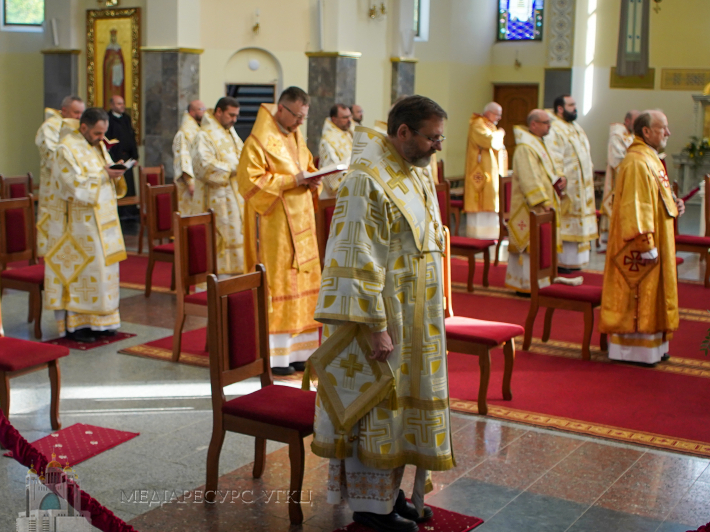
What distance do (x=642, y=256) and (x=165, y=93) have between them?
26.5 ft

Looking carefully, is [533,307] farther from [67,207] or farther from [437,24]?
[437,24]

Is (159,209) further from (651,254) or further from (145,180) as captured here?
(651,254)

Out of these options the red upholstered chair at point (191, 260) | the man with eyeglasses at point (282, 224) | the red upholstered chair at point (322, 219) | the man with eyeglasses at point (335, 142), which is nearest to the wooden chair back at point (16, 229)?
the red upholstered chair at point (191, 260)

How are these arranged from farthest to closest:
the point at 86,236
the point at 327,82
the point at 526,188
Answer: the point at 327,82, the point at 526,188, the point at 86,236

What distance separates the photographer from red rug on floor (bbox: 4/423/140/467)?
14.6 ft

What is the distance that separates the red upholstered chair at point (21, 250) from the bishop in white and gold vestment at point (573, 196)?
16.7ft

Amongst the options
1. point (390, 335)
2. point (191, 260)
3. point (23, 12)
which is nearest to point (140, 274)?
point (191, 260)

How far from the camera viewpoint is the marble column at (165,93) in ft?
40.4

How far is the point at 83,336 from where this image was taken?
22.1 ft

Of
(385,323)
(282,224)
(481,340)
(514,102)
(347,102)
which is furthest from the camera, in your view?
(514,102)

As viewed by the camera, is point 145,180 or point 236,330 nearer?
point 236,330

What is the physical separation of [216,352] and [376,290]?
0.91m

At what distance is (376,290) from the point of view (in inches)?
129

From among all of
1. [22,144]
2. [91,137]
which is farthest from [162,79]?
[91,137]
